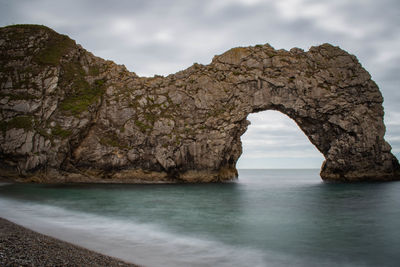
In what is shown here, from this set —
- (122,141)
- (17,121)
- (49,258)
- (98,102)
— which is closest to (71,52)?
(98,102)

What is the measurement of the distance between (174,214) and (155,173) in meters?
20.5

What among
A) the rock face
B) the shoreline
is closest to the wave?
the shoreline

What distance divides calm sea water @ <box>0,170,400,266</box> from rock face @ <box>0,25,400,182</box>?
1432 centimetres

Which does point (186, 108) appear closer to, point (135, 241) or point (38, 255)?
point (135, 241)

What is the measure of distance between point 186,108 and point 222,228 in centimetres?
2682

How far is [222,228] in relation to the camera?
522 inches

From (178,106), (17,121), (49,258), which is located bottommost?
(49,258)

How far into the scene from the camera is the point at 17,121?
33125mm

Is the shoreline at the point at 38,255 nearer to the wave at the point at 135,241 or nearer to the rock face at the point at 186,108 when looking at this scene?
the wave at the point at 135,241

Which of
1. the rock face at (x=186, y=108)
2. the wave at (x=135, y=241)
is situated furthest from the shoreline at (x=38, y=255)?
the rock face at (x=186, y=108)

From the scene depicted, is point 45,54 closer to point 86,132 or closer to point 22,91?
point 22,91

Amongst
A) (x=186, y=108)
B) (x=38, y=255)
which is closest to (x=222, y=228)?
(x=38, y=255)

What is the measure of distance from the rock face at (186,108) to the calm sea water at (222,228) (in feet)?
47.0

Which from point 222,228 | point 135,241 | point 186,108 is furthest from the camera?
point 186,108
